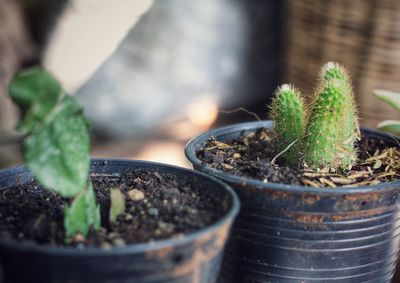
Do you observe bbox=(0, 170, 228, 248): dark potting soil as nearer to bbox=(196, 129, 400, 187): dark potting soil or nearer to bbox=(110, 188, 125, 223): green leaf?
bbox=(110, 188, 125, 223): green leaf

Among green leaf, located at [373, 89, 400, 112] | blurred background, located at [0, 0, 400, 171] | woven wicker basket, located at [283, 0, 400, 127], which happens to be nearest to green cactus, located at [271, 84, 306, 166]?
green leaf, located at [373, 89, 400, 112]

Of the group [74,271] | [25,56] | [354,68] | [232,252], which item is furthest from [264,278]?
[25,56]

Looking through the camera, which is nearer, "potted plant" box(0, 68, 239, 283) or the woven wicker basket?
"potted plant" box(0, 68, 239, 283)

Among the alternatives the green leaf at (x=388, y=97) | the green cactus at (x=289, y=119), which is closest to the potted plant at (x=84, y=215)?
the green cactus at (x=289, y=119)

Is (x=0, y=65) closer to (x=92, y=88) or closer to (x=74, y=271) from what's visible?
(x=92, y=88)

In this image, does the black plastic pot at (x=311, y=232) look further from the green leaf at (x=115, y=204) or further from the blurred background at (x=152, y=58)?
the blurred background at (x=152, y=58)

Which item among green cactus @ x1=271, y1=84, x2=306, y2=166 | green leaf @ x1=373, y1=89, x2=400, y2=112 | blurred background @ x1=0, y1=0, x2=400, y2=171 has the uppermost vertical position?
green leaf @ x1=373, y1=89, x2=400, y2=112
